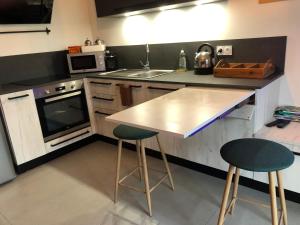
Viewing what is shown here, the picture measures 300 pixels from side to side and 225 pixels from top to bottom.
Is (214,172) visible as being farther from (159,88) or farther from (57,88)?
(57,88)

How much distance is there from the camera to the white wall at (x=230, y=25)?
1.99m

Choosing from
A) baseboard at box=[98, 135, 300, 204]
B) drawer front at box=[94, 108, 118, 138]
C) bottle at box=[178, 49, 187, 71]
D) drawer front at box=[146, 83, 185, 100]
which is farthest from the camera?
drawer front at box=[94, 108, 118, 138]

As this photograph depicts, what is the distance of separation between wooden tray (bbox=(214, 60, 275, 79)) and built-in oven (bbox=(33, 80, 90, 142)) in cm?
166

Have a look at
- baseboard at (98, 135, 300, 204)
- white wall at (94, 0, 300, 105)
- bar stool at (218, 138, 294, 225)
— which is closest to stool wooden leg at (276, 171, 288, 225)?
bar stool at (218, 138, 294, 225)

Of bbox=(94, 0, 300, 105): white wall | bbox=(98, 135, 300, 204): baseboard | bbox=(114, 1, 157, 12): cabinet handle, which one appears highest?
bbox=(114, 1, 157, 12): cabinet handle

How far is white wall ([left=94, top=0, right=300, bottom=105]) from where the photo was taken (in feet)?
6.52

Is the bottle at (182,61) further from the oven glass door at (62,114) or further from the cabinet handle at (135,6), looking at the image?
the oven glass door at (62,114)

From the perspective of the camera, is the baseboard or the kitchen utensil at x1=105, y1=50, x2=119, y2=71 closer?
the baseboard

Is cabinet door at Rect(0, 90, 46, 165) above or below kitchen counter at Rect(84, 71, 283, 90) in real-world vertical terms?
below

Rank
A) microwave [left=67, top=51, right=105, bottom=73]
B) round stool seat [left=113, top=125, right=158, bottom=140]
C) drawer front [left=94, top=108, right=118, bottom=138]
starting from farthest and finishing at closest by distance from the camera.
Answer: microwave [left=67, top=51, right=105, bottom=73] → drawer front [left=94, top=108, right=118, bottom=138] → round stool seat [left=113, top=125, right=158, bottom=140]

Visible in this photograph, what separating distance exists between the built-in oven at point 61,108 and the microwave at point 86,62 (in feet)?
0.85

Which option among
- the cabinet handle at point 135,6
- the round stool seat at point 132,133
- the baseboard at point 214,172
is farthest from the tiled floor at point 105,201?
the cabinet handle at point 135,6

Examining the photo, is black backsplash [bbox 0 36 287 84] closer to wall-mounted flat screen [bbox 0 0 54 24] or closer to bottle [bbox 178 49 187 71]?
bottle [bbox 178 49 187 71]

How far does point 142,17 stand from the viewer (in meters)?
2.93
